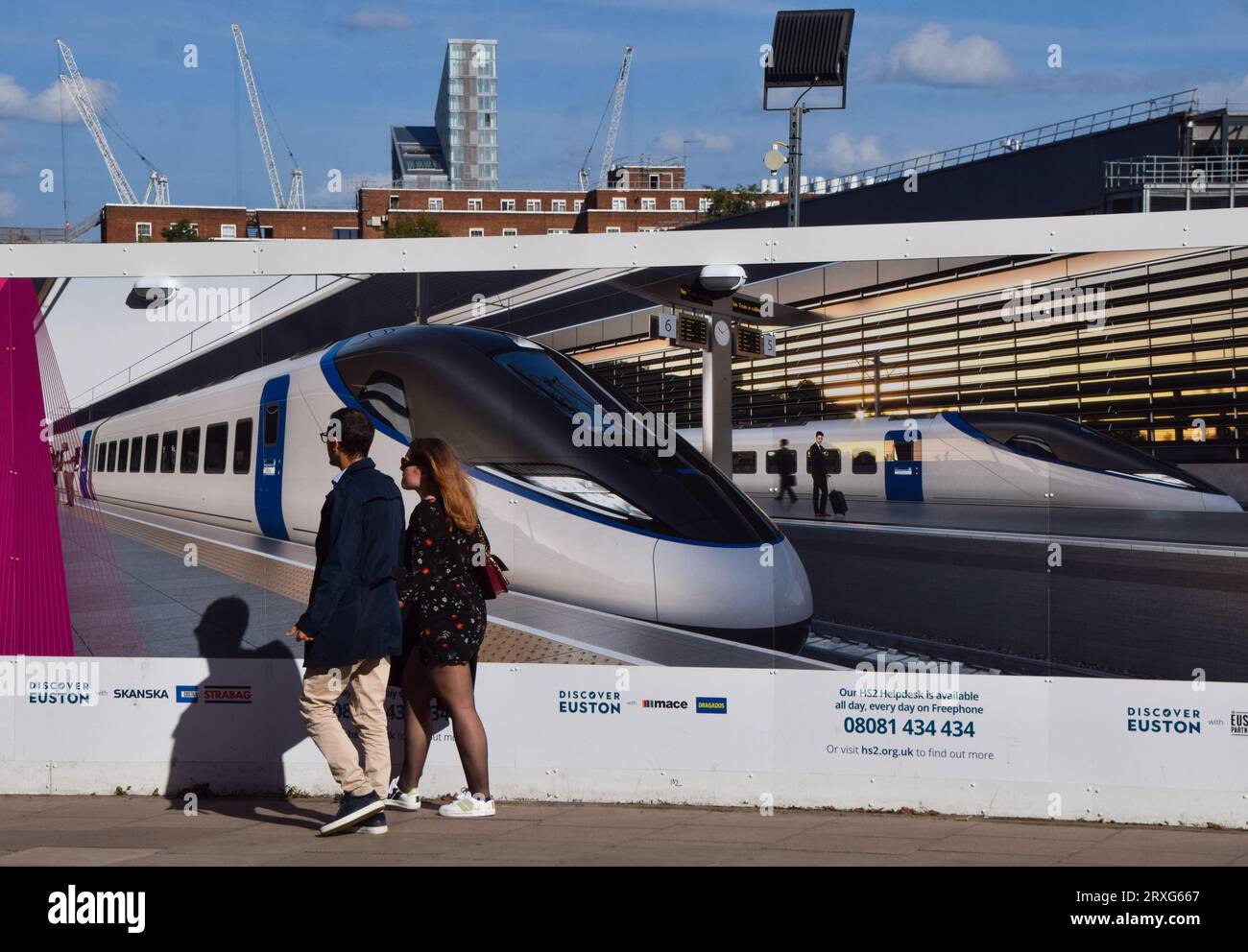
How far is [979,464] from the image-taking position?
236 inches

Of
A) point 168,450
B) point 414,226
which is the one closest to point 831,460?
point 168,450

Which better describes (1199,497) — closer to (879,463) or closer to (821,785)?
(879,463)

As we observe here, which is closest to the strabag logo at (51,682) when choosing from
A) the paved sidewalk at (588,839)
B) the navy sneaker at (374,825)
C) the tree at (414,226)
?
the paved sidewalk at (588,839)

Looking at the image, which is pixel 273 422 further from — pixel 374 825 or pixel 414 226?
pixel 414 226

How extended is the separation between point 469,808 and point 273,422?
2.32 m

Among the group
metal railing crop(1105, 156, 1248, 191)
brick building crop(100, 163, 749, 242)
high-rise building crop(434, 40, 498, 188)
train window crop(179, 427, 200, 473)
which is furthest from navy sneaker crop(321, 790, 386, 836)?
Answer: high-rise building crop(434, 40, 498, 188)

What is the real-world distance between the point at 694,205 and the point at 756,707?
9461 cm

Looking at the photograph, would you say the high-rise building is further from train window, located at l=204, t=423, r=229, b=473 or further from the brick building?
train window, located at l=204, t=423, r=229, b=473

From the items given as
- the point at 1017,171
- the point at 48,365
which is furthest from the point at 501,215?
the point at 48,365

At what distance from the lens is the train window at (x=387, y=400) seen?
20.9 ft

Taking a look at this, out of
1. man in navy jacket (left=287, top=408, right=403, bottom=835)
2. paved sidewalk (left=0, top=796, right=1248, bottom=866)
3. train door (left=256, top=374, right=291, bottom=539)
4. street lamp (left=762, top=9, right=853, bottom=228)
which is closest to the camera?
paved sidewalk (left=0, top=796, right=1248, bottom=866)

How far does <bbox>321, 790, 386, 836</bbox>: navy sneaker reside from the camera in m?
5.71

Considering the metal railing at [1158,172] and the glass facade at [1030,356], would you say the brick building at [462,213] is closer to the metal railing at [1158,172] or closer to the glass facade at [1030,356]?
the metal railing at [1158,172]

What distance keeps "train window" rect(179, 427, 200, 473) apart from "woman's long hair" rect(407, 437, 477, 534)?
5.17 ft
